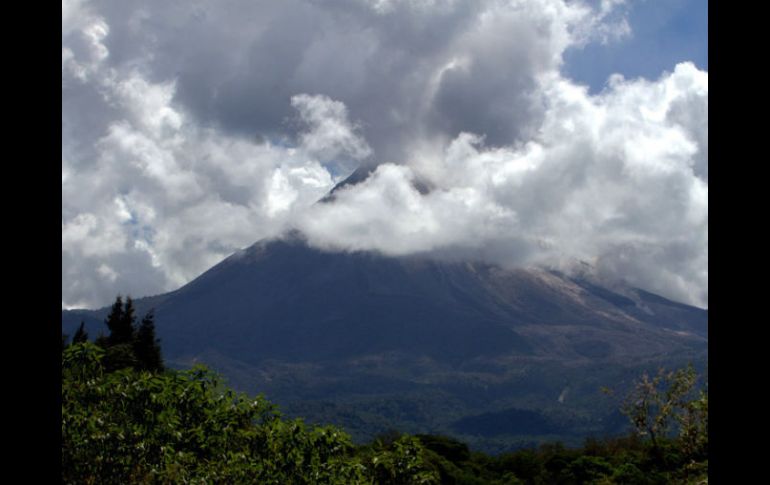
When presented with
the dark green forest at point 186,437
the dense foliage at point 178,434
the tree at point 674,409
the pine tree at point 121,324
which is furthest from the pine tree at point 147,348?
the dense foliage at point 178,434

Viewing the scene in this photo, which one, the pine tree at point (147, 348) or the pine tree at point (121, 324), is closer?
the pine tree at point (147, 348)

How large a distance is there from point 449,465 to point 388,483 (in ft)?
86.0

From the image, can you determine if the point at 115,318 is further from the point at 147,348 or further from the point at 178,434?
the point at 178,434

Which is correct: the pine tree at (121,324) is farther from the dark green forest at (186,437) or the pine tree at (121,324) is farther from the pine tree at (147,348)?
the dark green forest at (186,437)

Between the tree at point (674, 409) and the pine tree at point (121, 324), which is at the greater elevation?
the pine tree at point (121, 324)

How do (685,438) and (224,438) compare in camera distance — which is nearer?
(224,438)

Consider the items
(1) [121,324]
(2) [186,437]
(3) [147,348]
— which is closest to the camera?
(2) [186,437]

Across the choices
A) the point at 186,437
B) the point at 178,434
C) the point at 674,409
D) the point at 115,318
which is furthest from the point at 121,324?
the point at 178,434

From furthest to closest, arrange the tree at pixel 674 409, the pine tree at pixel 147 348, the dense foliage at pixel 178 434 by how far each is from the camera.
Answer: the pine tree at pixel 147 348 < the tree at pixel 674 409 < the dense foliage at pixel 178 434

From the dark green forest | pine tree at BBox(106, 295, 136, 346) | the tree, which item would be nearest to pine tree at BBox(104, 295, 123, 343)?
pine tree at BBox(106, 295, 136, 346)

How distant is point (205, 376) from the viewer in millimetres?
12109
